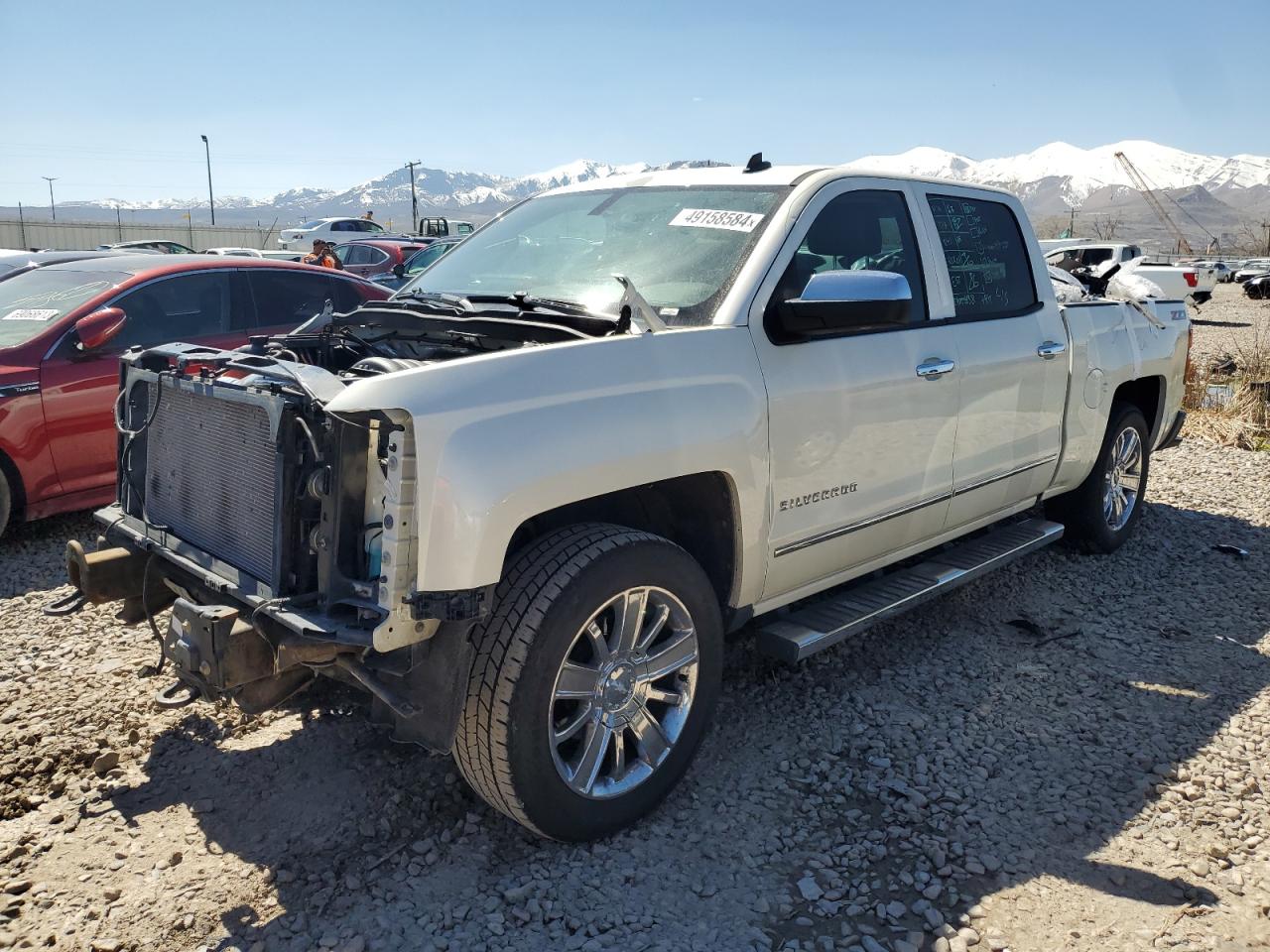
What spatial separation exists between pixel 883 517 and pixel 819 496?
18.5 inches

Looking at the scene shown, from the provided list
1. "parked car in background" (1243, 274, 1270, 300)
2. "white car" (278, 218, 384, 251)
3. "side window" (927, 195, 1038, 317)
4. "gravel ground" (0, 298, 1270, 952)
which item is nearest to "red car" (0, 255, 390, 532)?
"gravel ground" (0, 298, 1270, 952)

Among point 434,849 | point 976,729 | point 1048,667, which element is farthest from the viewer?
point 1048,667

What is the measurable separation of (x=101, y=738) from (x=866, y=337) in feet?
10.5

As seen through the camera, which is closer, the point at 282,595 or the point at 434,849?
the point at 282,595

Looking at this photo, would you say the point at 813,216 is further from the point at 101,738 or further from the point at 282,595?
the point at 101,738

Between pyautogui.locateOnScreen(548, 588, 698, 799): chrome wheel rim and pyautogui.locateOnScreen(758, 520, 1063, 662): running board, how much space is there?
1.66 ft

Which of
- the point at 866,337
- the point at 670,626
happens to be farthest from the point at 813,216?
the point at 670,626

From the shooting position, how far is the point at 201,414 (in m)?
3.25

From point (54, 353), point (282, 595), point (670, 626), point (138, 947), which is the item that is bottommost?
point (138, 947)

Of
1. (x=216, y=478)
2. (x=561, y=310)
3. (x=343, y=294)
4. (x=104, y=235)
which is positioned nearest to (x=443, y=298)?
(x=561, y=310)

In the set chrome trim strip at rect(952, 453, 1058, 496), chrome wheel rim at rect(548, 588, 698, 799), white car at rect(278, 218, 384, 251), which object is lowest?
chrome wheel rim at rect(548, 588, 698, 799)

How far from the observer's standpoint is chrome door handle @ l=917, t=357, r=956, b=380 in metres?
3.93

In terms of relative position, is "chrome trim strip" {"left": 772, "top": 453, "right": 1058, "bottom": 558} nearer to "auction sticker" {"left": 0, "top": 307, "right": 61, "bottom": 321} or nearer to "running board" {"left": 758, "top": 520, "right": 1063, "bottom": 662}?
"running board" {"left": 758, "top": 520, "right": 1063, "bottom": 662}

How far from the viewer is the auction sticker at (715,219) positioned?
366cm
